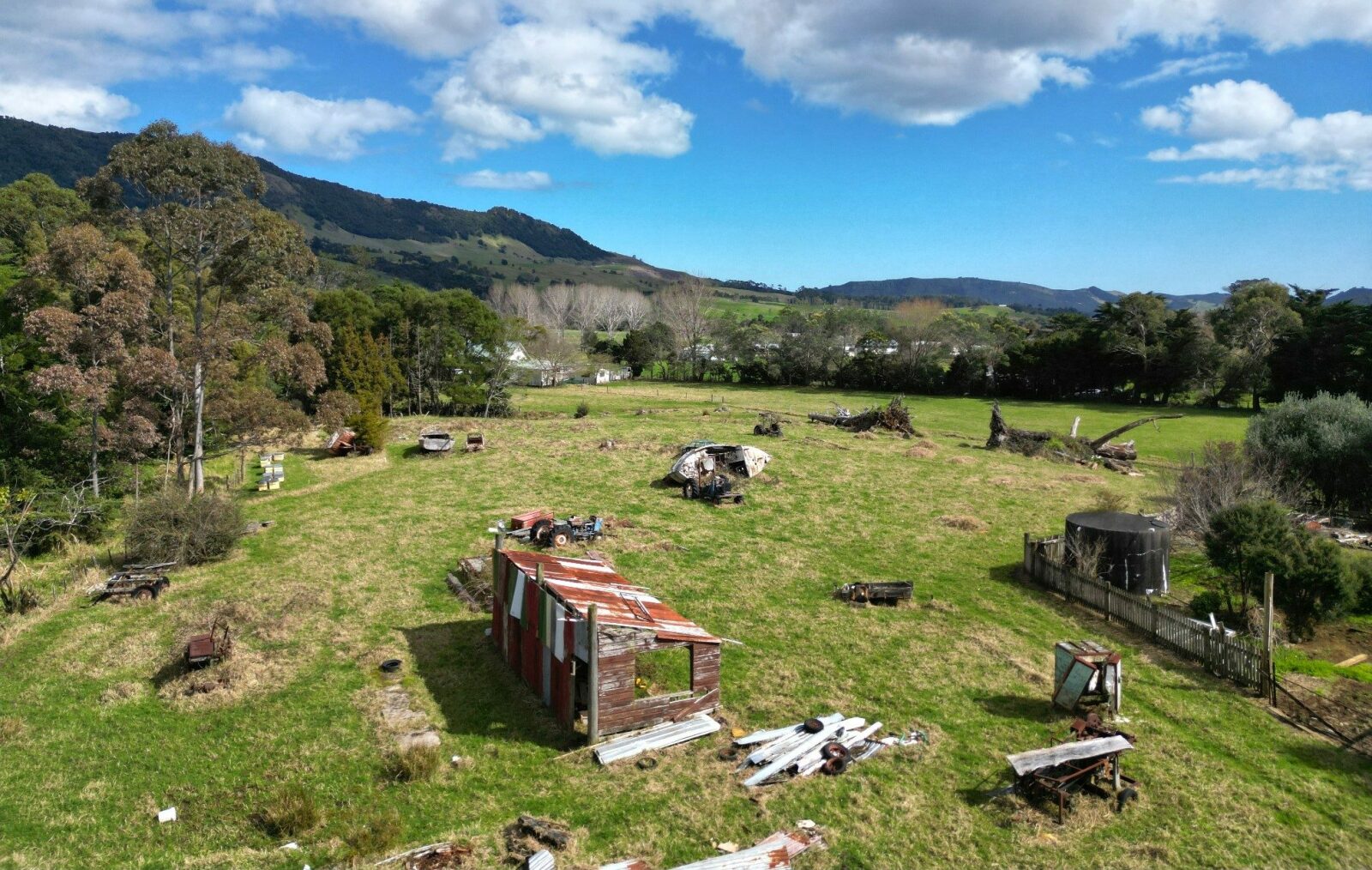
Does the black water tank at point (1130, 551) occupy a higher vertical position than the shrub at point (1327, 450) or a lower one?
lower

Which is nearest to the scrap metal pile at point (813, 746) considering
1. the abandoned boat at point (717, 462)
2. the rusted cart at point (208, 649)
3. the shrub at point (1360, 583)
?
the rusted cart at point (208, 649)

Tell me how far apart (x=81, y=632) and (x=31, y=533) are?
271 inches

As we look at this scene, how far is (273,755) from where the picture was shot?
10.8 metres

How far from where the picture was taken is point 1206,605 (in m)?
17.4

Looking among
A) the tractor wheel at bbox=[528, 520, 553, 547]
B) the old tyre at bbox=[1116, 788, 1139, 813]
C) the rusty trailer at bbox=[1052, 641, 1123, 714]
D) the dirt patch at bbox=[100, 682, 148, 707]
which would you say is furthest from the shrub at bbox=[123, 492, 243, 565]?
the old tyre at bbox=[1116, 788, 1139, 813]

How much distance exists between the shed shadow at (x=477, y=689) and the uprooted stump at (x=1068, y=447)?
103 feet

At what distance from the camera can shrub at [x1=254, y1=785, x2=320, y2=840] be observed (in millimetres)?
9133

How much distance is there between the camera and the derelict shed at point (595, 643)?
11.1 meters

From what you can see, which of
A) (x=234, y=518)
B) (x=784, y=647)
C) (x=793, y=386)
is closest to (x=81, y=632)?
(x=234, y=518)

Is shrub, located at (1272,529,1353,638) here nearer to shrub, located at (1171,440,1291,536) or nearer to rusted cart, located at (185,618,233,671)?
shrub, located at (1171,440,1291,536)

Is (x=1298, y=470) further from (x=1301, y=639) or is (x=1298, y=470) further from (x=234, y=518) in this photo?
(x=234, y=518)

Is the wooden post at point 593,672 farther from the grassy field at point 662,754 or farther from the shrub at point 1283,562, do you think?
the shrub at point 1283,562

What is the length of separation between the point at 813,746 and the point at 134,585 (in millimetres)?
16165

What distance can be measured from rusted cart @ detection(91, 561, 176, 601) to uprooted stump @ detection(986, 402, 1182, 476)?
117ft
